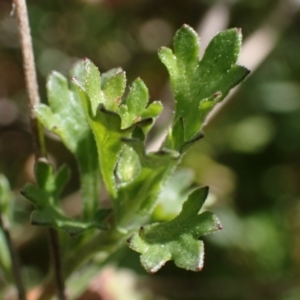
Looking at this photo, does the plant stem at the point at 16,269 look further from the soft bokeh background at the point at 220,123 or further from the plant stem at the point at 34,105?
the soft bokeh background at the point at 220,123

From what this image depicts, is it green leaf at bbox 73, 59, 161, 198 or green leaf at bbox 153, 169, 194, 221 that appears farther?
green leaf at bbox 153, 169, 194, 221

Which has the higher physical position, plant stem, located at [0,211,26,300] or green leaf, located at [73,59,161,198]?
green leaf, located at [73,59,161,198]

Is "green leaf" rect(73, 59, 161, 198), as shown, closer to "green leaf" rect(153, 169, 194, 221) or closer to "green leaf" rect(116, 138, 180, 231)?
"green leaf" rect(116, 138, 180, 231)

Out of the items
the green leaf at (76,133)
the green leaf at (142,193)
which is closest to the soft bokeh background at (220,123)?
→ the green leaf at (76,133)

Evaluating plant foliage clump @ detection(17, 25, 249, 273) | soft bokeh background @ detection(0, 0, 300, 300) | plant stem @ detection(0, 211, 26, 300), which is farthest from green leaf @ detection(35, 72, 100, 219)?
soft bokeh background @ detection(0, 0, 300, 300)

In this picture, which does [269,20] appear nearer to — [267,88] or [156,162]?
[267,88]

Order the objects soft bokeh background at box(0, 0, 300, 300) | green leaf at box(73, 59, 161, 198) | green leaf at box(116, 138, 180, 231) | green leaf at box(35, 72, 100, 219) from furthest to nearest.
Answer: soft bokeh background at box(0, 0, 300, 300) → green leaf at box(35, 72, 100, 219) → green leaf at box(116, 138, 180, 231) → green leaf at box(73, 59, 161, 198)

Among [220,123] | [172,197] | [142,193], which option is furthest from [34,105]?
[220,123]
